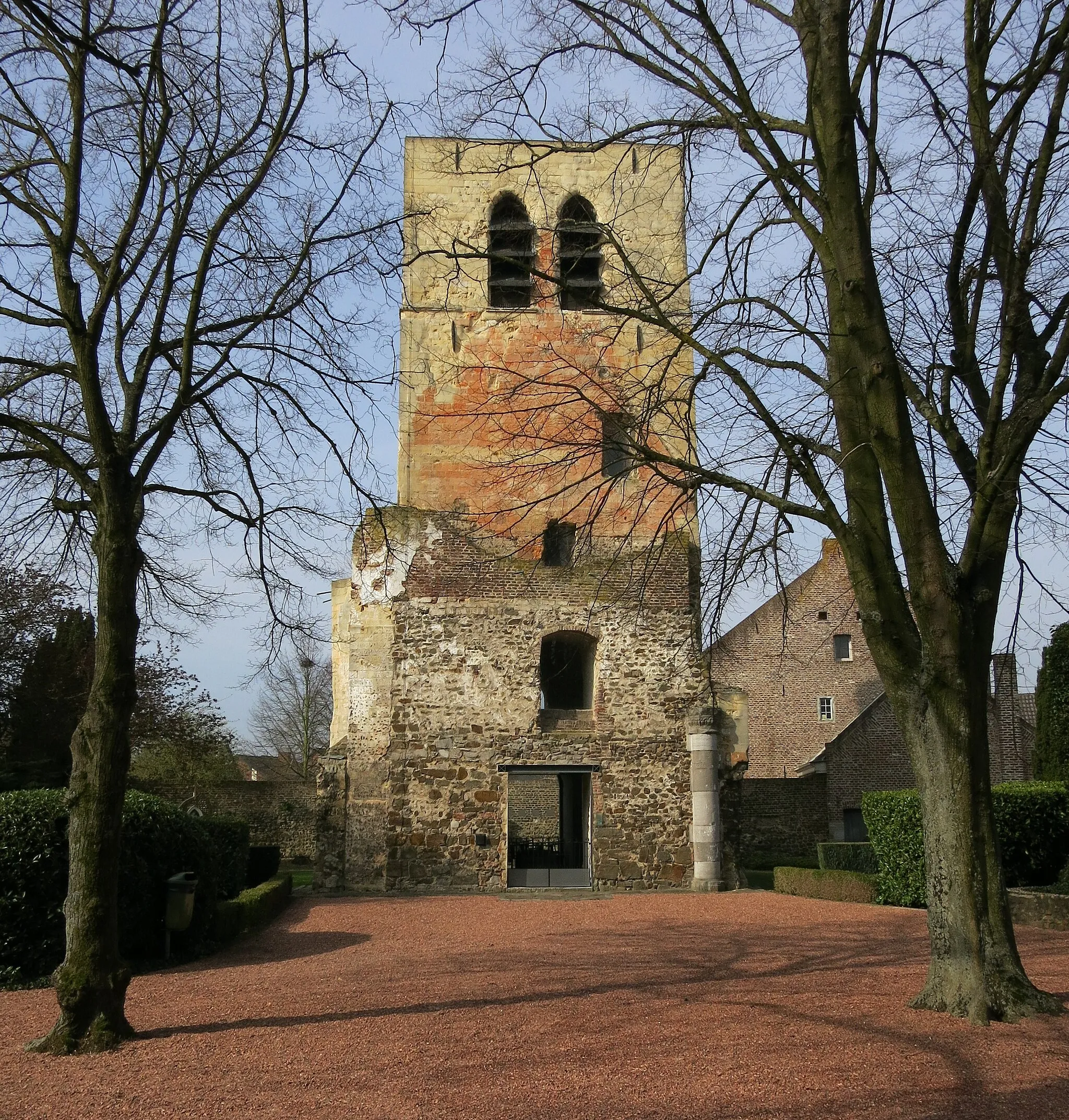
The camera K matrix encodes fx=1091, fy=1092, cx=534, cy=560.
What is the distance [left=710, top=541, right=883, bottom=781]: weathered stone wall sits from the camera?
32.9 meters

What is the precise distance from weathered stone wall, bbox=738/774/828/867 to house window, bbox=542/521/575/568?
10801 mm

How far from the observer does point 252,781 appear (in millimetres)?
26938

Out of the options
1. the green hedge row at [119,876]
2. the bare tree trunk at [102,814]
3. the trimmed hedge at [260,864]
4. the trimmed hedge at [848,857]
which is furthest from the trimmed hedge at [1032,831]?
the bare tree trunk at [102,814]

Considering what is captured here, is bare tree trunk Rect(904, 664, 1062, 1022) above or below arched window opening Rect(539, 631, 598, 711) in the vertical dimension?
below

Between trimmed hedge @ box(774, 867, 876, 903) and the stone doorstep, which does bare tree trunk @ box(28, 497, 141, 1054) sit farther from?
trimmed hedge @ box(774, 867, 876, 903)

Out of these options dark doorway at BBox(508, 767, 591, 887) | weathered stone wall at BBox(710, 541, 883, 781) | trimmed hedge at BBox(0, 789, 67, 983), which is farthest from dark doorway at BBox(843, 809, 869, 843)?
trimmed hedge at BBox(0, 789, 67, 983)

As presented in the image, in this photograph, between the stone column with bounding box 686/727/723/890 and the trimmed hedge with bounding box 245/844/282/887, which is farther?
the trimmed hedge with bounding box 245/844/282/887

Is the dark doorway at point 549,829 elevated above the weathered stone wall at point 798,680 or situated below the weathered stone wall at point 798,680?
below

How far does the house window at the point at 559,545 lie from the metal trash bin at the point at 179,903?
977 cm

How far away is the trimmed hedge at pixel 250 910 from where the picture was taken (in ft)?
36.7

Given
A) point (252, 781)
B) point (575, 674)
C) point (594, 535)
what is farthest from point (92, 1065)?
point (252, 781)

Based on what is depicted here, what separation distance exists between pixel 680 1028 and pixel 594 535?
12.3 metres

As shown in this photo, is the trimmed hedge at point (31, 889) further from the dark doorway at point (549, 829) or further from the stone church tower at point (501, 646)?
the dark doorway at point (549, 829)

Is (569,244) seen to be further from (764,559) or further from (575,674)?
(764,559)
